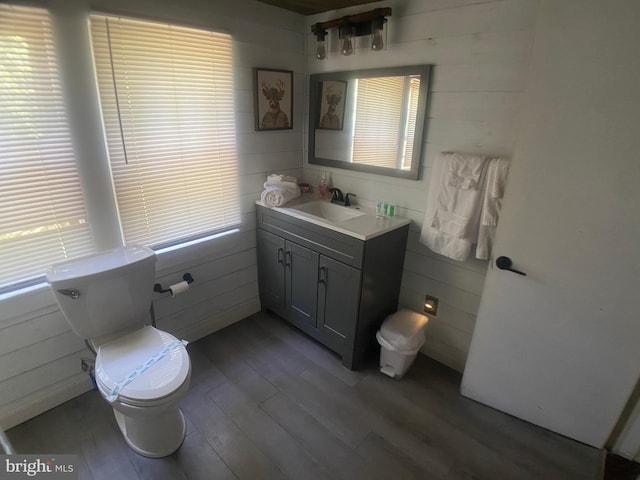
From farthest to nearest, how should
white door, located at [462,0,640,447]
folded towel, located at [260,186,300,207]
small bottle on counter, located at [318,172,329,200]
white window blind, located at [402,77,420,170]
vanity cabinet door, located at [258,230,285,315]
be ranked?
small bottle on counter, located at [318,172,329,200], vanity cabinet door, located at [258,230,285,315], folded towel, located at [260,186,300,207], white window blind, located at [402,77,420,170], white door, located at [462,0,640,447]

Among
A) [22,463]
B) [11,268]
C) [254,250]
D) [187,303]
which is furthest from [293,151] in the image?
[22,463]

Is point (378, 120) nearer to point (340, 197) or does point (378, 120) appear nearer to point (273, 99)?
point (340, 197)

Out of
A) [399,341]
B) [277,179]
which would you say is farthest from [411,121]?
[399,341]

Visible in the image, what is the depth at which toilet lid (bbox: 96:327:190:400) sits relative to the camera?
144 cm

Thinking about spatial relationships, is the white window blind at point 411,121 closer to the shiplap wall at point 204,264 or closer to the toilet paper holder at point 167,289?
the shiplap wall at point 204,264

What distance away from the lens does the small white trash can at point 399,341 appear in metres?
2.04

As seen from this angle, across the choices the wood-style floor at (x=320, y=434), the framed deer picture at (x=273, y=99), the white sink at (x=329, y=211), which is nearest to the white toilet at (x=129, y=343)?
the wood-style floor at (x=320, y=434)

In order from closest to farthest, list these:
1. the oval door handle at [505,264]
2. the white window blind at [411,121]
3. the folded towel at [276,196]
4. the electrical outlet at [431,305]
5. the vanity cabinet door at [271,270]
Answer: the oval door handle at [505,264] → the white window blind at [411,121] → the electrical outlet at [431,305] → the folded towel at [276,196] → the vanity cabinet door at [271,270]

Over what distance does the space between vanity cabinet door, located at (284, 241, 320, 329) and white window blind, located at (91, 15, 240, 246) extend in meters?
0.58

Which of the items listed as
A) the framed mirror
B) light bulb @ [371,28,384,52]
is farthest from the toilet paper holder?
light bulb @ [371,28,384,52]

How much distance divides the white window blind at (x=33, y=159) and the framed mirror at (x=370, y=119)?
1.58 m

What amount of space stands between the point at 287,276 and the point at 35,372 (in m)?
1.51

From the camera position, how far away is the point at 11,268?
1.61 meters

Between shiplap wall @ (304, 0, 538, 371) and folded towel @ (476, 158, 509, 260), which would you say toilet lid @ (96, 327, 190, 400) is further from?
folded towel @ (476, 158, 509, 260)
